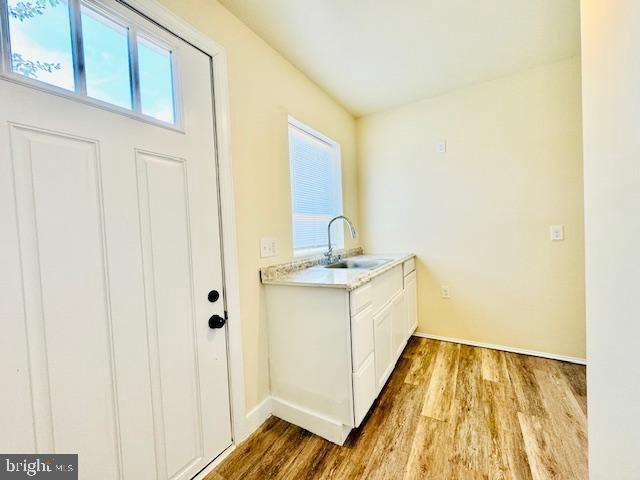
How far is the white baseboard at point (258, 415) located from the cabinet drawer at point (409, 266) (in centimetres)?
151

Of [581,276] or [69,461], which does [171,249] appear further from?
[581,276]

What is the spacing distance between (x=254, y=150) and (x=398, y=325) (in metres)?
1.73

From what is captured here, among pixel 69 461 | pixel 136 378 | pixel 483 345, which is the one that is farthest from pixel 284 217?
pixel 483 345

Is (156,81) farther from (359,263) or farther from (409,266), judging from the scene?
(409,266)

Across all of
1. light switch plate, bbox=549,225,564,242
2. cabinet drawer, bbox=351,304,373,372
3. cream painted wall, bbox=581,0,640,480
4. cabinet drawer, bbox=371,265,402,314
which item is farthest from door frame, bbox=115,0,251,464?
light switch plate, bbox=549,225,564,242

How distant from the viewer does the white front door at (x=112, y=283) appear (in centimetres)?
79

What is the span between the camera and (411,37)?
5.75ft

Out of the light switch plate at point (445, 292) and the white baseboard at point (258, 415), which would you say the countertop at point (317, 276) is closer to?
the white baseboard at point (258, 415)

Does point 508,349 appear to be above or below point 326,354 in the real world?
below

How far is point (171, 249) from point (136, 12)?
3.26 ft

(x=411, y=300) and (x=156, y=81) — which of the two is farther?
(x=411, y=300)

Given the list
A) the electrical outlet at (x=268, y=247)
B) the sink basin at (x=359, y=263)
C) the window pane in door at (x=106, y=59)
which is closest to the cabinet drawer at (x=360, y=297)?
the electrical outlet at (x=268, y=247)

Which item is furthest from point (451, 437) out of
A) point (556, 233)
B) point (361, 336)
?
point (556, 233)

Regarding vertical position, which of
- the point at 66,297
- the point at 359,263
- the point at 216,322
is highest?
the point at 66,297
